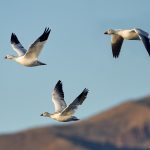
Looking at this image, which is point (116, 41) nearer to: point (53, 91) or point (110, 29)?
point (110, 29)

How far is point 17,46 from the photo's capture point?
38.6 m

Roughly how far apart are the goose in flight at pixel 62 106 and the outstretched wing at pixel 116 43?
2725 millimetres

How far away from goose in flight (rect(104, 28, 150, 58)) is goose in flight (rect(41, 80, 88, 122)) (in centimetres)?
282

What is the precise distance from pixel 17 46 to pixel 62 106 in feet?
15.8

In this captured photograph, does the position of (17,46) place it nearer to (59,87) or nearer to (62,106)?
(59,87)

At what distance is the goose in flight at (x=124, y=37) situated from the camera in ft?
108

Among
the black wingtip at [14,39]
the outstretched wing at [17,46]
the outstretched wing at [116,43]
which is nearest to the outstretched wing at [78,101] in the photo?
the outstretched wing at [116,43]

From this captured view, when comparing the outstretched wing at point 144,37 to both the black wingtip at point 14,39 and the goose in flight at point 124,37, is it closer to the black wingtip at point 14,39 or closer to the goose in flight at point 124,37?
the goose in flight at point 124,37

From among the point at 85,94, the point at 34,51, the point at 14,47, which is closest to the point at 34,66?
the point at 34,51

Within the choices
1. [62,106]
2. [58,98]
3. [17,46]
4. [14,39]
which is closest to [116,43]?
[58,98]

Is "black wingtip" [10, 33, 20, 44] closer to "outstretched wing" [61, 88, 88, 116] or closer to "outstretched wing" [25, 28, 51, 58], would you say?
"outstretched wing" [25, 28, 51, 58]

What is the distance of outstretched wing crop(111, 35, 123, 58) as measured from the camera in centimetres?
3669

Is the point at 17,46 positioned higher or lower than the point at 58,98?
higher

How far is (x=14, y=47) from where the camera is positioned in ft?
126
